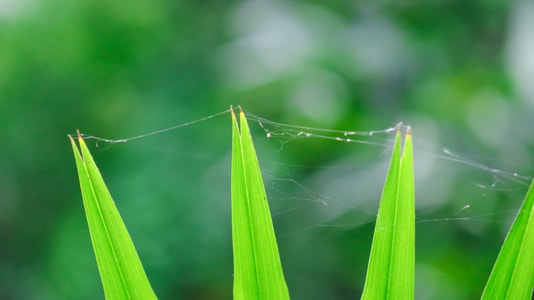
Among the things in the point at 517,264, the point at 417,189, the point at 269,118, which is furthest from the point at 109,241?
the point at 269,118

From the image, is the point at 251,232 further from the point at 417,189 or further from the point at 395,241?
the point at 417,189

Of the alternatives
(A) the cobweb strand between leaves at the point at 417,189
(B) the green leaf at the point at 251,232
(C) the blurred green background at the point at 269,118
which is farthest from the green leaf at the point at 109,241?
(A) the cobweb strand between leaves at the point at 417,189

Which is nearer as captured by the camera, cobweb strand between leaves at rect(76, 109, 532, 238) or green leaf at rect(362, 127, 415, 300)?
green leaf at rect(362, 127, 415, 300)

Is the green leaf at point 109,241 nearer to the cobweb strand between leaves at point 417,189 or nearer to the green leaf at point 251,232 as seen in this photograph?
the green leaf at point 251,232

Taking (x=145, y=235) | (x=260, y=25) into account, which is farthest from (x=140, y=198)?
(x=260, y=25)

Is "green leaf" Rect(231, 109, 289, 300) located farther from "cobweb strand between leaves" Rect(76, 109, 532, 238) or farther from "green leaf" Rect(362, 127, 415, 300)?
"cobweb strand between leaves" Rect(76, 109, 532, 238)

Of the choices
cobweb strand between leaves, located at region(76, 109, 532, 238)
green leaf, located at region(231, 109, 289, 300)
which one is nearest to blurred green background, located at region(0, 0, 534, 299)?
cobweb strand between leaves, located at region(76, 109, 532, 238)
